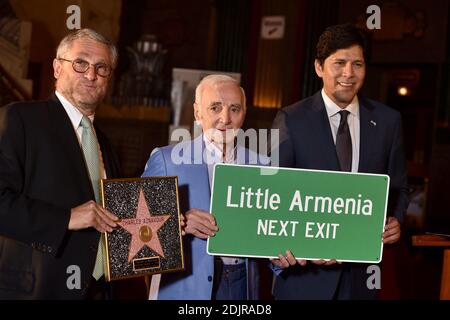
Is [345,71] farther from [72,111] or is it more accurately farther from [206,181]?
[72,111]

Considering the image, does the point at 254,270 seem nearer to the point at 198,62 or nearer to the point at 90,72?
the point at 90,72

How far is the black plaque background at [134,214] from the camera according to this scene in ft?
7.18

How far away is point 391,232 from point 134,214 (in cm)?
93

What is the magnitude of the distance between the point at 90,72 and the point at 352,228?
1.06 m

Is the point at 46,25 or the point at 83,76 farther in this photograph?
the point at 46,25

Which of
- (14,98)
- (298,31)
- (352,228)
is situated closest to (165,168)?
(352,228)

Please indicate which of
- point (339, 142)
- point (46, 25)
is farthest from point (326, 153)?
point (46, 25)

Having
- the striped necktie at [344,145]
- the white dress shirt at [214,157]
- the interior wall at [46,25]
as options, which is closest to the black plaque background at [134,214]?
the white dress shirt at [214,157]

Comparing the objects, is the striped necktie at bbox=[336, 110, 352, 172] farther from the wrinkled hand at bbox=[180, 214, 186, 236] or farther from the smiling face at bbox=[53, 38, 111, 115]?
the smiling face at bbox=[53, 38, 111, 115]

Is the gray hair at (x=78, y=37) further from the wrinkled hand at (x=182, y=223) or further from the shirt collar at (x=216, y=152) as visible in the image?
the wrinkled hand at (x=182, y=223)

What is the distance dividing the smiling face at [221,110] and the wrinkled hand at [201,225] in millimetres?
Result: 285

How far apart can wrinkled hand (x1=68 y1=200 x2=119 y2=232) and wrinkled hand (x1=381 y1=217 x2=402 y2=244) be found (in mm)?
1006

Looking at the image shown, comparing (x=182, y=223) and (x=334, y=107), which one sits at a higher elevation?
(x=334, y=107)

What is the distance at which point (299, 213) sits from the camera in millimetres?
2420
